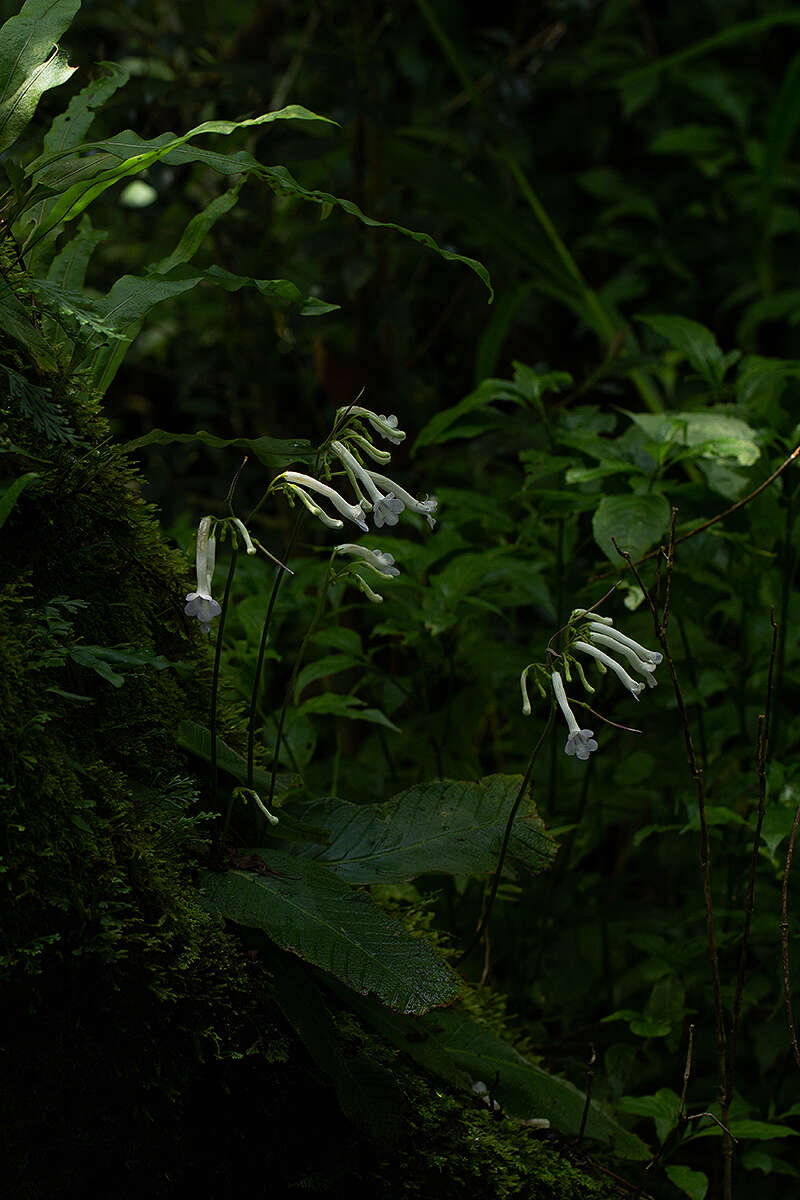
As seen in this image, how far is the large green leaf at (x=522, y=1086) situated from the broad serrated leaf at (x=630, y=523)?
68 cm

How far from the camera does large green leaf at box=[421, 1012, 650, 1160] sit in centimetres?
127

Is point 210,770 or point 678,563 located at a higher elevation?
point 210,770

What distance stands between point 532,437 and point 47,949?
3.98 ft

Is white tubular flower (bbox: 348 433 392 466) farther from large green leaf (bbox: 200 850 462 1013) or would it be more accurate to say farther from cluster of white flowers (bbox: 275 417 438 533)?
large green leaf (bbox: 200 850 462 1013)

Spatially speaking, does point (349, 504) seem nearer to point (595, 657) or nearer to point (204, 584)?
point (204, 584)

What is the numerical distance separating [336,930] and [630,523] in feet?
2.38

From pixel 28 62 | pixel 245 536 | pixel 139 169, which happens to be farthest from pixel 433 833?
pixel 28 62

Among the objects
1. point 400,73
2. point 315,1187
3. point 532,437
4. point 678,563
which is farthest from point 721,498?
point 400,73

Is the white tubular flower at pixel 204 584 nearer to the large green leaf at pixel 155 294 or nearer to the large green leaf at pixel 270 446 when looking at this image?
the large green leaf at pixel 270 446

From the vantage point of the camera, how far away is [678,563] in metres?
1.64

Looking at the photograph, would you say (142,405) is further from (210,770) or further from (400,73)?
(210,770)

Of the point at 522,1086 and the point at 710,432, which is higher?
the point at 710,432

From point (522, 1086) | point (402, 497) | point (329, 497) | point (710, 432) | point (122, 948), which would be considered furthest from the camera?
point (710, 432)

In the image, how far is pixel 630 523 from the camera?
4.74 ft
